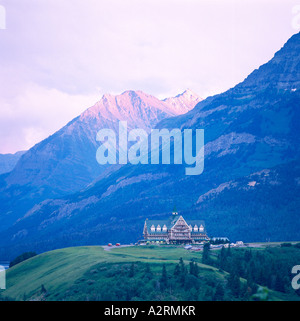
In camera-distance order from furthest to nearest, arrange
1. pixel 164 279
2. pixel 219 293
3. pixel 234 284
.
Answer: pixel 164 279, pixel 234 284, pixel 219 293

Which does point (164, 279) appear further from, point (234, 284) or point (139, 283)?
point (234, 284)

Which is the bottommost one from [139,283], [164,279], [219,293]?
[219,293]

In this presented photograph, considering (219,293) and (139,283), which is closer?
(219,293)

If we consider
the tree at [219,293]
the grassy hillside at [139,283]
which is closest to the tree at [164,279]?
the grassy hillside at [139,283]

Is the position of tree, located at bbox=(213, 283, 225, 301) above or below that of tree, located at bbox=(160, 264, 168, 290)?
below

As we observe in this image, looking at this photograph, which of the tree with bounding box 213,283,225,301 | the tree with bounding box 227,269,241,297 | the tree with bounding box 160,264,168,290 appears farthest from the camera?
the tree with bounding box 160,264,168,290

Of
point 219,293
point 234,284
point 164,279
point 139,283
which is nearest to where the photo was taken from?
point 219,293

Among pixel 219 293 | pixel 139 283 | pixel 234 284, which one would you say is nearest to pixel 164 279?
pixel 139 283

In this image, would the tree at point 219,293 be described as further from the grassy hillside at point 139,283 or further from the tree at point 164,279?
the tree at point 164,279

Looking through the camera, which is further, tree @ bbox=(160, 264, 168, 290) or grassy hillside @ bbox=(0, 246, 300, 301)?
tree @ bbox=(160, 264, 168, 290)

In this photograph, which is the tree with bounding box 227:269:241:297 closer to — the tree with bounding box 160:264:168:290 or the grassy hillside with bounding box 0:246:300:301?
the grassy hillside with bounding box 0:246:300:301

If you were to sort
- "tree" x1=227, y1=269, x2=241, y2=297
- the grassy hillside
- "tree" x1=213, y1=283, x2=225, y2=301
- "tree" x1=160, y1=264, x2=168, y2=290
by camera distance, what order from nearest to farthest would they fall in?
"tree" x1=213, y1=283, x2=225, y2=301 → the grassy hillside → "tree" x1=227, y1=269, x2=241, y2=297 → "tree" x1=160, y1=264, x2=168, y2=290

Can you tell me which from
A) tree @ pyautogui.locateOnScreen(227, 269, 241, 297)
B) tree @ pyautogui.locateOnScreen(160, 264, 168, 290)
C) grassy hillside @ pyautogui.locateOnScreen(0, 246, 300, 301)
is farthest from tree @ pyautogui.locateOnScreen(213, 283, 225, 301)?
tree @ pyautogui.locateOnScreen(160, 264, 168, 290)
